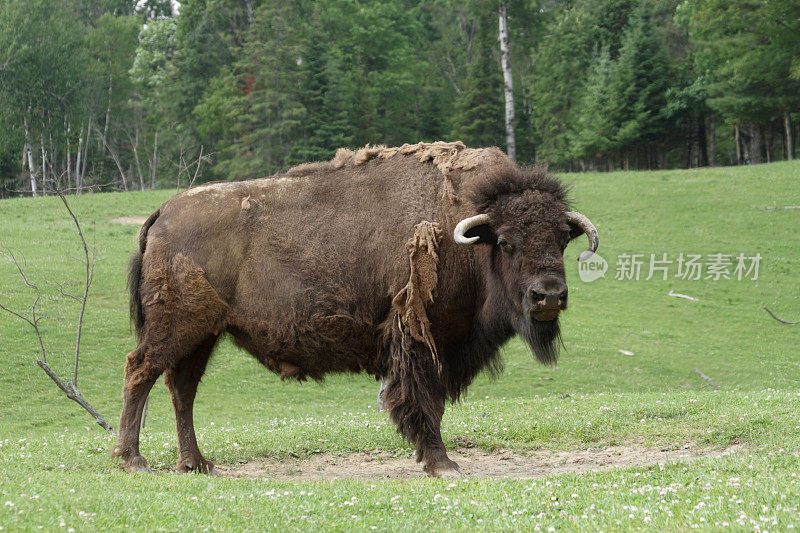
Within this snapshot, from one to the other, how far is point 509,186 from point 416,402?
2250mm

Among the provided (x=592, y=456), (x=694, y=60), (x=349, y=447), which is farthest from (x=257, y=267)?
(x=694, y=60)

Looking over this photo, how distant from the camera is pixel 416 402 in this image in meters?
7.71

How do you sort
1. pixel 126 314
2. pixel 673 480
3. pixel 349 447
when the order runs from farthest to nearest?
pixel 126 314 < pixel 349 447 < pixel 673 480

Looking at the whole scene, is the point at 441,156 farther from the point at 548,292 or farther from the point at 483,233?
the point at 548,292

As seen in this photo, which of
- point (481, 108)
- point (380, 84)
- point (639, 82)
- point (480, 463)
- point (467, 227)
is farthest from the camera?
point (380, 84)

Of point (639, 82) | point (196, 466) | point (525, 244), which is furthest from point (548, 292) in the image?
point (639, 82)

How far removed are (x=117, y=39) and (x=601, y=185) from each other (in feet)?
132

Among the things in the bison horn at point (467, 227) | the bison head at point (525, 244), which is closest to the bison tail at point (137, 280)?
the bison horn at point (467, 227)

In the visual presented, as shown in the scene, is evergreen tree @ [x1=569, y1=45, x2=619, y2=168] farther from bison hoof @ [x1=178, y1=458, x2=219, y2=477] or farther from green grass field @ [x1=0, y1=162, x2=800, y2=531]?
bison hoof @ [x1=178, y1=458, x2=219, y2=477]

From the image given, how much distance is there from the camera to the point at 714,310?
79.8 ft

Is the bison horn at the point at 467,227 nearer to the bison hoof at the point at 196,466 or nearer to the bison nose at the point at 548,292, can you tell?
the bison nose at the point at 548,292

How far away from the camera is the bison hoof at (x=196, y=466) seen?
8.14m

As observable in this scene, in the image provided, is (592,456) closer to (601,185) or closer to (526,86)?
(601,185)

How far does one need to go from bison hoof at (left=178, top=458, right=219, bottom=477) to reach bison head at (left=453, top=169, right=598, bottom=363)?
323cm
